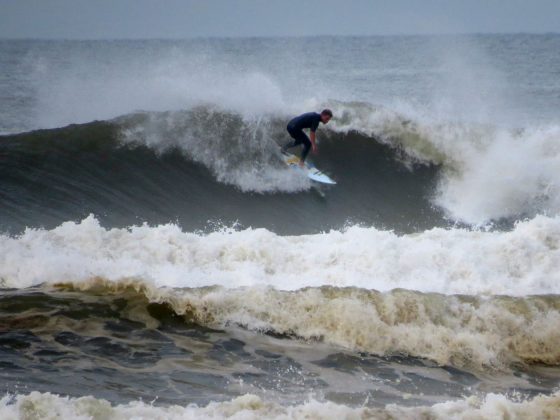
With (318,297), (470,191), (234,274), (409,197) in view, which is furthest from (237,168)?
(318,297)

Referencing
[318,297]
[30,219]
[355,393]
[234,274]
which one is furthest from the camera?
[30,219]

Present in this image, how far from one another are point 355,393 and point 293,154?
917 centimetres

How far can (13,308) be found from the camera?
816 centimetres

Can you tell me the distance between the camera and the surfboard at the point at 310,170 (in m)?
15.4

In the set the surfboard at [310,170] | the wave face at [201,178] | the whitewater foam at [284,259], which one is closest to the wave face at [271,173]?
the wave face at [201,178]

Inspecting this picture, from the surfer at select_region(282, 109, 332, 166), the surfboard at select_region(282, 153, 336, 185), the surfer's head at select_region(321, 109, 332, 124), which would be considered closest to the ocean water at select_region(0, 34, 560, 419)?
the surfboard at select_region(282, 153, 336, 185)

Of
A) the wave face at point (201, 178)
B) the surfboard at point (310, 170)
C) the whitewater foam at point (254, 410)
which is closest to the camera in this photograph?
the whitewater foam at point (254, 410)

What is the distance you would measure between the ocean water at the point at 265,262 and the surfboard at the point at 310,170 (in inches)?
6.2

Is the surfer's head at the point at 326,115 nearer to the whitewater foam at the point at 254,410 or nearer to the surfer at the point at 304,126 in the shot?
the surfer at the point at 304,126

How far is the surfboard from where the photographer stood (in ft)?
50.5

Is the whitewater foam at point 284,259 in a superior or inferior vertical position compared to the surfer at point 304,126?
inferior

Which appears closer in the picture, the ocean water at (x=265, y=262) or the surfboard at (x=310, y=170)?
the ocean water at (x=265, y=262)

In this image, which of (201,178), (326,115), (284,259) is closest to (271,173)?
(201,178)

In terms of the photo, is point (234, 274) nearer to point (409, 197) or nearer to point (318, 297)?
point (318, 297)
